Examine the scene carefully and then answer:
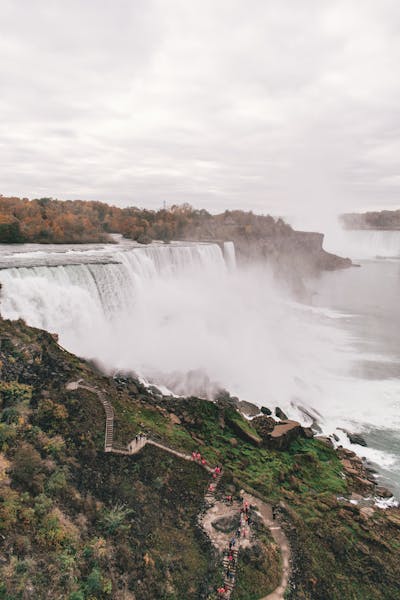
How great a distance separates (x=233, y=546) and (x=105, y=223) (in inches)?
2328

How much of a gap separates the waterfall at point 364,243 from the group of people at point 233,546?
360 ft

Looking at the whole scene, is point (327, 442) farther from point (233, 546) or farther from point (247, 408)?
point (233, 546)

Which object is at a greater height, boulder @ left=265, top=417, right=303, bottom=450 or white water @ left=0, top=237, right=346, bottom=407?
white water @ left=0, top=237, right=346, bottom=407

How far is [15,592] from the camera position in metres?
7.89

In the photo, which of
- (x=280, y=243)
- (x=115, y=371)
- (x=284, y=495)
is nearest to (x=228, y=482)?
(x=284, y=495)

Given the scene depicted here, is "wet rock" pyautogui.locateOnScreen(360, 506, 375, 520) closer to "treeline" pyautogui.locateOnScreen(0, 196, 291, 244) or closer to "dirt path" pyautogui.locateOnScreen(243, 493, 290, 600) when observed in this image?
"dirt path" pyautogui.locateOnScreen(243, 493, 290, 600)

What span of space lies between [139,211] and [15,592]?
223 ft

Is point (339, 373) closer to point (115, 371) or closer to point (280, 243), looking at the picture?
point (115, 371)

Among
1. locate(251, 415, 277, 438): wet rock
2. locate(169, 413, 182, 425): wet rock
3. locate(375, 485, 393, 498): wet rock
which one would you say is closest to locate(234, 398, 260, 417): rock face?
locate(251, 415, 277, 438): wet rock

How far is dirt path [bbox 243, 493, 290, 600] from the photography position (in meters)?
10.1

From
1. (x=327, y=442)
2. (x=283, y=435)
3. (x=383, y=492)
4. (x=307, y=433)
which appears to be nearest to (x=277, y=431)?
(x=283, y=435)

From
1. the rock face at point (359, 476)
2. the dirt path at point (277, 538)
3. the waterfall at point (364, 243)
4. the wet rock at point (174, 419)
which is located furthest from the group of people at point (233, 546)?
the waterfall at point (364, 243)

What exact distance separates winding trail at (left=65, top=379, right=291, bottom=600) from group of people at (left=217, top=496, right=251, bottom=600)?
0.05m

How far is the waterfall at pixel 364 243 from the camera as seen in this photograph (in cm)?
11512
